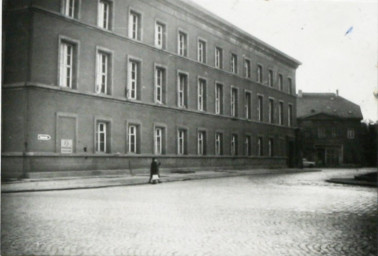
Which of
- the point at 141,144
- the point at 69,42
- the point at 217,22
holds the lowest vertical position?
the point at 141,144

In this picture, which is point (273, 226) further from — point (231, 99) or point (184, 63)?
point (231, 99)

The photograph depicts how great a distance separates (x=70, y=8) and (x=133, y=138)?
9.07m

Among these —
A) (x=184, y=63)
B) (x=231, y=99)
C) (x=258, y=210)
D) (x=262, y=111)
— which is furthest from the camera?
(x=262, y=111)

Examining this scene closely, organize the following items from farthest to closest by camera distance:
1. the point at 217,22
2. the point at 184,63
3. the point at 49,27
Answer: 1. the point at 217,22
2. the point at 184,63
3. the point at 49,27

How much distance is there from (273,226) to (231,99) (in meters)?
30.3

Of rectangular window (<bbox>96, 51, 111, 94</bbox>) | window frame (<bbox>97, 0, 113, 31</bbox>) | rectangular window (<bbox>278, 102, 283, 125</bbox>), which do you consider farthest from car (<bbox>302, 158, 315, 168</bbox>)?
window frame (<bbox>97, 0, 113, 31</bbox>)

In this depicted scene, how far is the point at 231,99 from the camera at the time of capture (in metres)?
39.0

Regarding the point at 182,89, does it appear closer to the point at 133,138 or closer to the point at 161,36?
the point at 161,36

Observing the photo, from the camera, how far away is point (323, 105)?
48156mm

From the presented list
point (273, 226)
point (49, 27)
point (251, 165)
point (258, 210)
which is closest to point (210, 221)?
point (273, 226)

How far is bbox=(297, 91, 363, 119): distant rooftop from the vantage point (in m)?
41.1

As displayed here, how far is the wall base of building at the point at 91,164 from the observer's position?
20.0 m

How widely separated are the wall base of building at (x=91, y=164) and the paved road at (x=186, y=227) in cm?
578

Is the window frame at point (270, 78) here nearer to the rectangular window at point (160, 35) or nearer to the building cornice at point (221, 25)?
the building cornice at point (221, 25)
